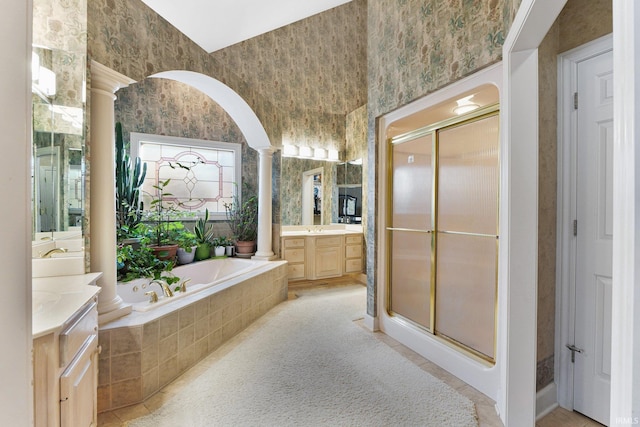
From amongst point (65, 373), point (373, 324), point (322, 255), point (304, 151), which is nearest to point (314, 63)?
point (304, 151)

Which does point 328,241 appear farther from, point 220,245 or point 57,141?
point 57,141

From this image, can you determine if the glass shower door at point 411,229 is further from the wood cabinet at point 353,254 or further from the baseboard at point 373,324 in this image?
the wood cabinet at point 353,254

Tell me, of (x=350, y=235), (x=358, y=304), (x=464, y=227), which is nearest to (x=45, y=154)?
(x=464, y=227)

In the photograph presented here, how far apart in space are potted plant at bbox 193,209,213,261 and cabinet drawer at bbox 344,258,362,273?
2.05 m

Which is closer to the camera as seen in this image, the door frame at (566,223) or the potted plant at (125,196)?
the door frame at (566,223)

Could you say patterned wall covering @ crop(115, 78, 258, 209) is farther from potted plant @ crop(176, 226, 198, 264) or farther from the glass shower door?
the glass shower door

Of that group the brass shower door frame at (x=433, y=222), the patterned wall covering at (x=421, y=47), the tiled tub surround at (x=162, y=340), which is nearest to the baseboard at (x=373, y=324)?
the patterned wall covering at (x=421, y=47)

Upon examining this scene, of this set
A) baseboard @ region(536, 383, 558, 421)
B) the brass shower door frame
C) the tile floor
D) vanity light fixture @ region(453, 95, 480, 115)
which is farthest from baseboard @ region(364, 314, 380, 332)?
vanity light fixture @ region(453, 95, 480, 115)

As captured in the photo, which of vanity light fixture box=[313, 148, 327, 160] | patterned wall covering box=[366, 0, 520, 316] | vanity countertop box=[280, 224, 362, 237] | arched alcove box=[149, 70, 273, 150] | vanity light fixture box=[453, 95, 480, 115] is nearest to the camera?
patterned wall covering box=[366, 0, 520, 316]

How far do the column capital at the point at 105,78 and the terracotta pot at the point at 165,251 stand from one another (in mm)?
2016

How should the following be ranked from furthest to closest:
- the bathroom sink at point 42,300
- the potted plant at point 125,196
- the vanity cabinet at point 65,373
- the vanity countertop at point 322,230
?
the vanity countertop at point 322,230
the potted plant at point 125,196
the bathroom sink at point 42,300
the vanity cabinet at point 65,373

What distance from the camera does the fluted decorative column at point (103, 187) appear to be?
1.83 m

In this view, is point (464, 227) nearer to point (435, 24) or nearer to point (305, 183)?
point (435, 24)

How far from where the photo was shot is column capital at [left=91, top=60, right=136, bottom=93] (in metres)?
1.78
